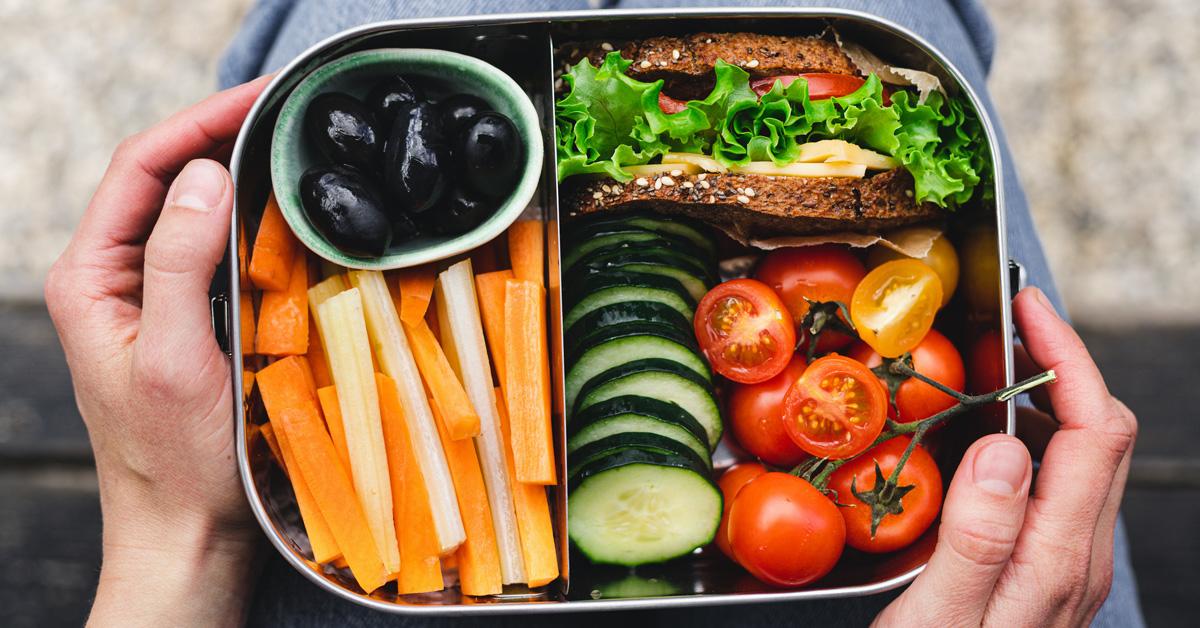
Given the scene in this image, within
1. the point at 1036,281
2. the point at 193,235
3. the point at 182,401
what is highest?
the point at 193,235

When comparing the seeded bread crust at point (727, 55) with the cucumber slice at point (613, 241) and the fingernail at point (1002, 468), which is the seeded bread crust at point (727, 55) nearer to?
the cucumber slice at point (613, 241)

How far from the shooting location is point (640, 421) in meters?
1.48

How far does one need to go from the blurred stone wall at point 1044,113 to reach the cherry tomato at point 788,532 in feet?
5.21

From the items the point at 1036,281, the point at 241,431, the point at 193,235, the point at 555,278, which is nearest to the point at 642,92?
the point at 555,278

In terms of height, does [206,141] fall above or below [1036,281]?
above

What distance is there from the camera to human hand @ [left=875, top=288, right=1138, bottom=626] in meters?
1.33

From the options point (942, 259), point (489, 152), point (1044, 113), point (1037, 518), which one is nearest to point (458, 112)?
point (489, 152)

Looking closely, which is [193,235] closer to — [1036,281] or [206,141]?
[206,141]

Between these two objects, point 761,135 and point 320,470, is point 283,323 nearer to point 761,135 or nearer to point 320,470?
point 320,470


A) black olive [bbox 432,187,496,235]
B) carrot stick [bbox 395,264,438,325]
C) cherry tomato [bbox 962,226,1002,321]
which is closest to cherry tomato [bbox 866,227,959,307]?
cherry tomato [bbox 962,226,1002,321]

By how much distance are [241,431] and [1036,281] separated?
1.67 meters

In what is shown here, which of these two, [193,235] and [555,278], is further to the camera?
[555,278]

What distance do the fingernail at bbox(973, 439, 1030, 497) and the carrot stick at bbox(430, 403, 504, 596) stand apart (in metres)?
0.83

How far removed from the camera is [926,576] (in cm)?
137
